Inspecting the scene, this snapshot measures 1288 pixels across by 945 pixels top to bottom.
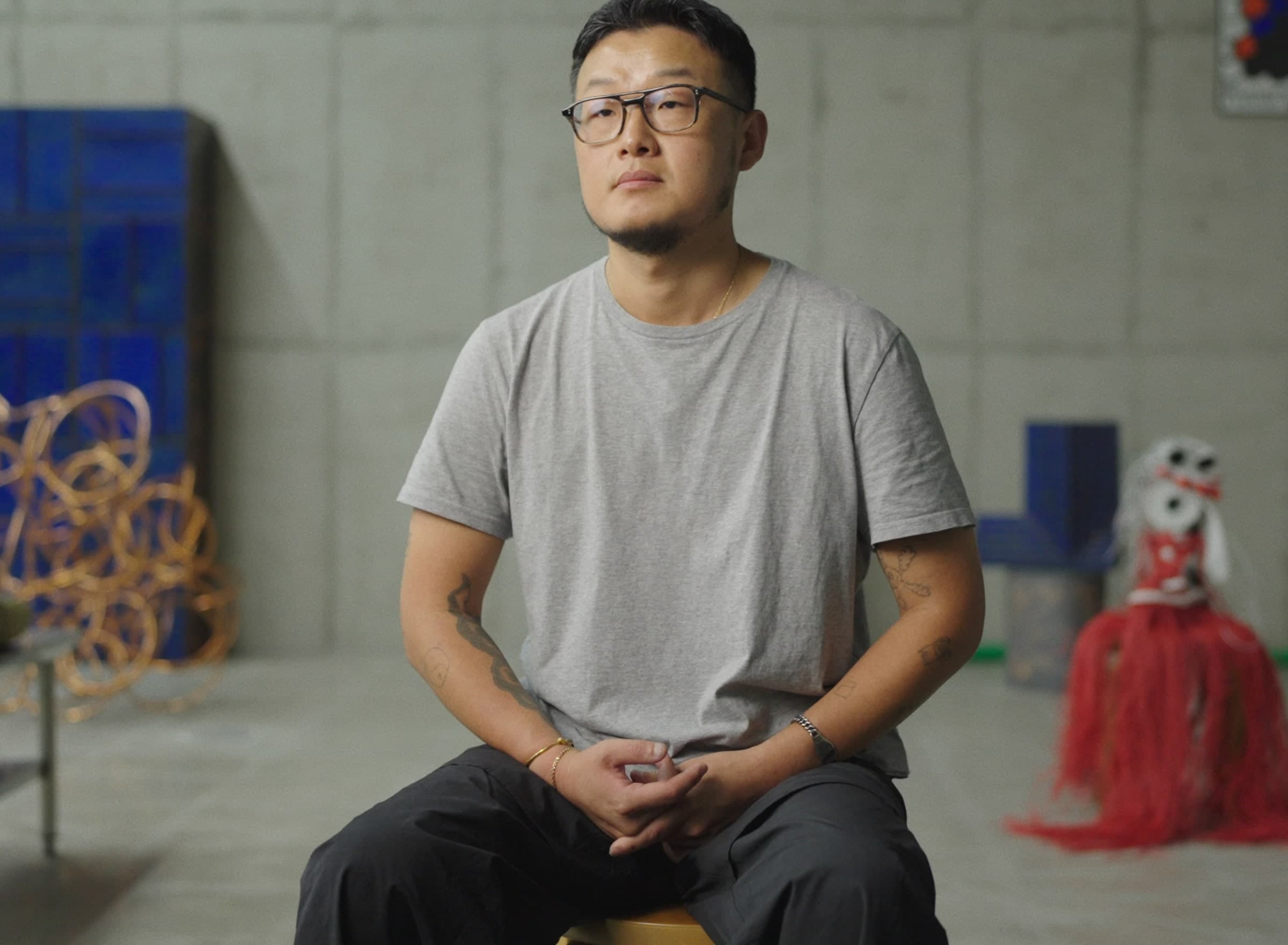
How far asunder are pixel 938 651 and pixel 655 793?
1.20 feet

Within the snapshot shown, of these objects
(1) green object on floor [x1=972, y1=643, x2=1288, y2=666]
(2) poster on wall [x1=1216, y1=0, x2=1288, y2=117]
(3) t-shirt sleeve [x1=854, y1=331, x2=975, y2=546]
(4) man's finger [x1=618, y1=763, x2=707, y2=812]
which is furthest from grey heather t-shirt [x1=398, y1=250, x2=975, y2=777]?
(2) poster on wall [x1=1216, y1=0, x2=1288, y2=117]

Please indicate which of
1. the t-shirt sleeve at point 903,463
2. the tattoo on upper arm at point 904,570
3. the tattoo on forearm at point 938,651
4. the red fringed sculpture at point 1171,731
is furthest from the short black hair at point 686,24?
the red fringed sculpture at point 1171,731

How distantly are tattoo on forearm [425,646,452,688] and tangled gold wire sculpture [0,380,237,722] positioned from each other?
2.95m

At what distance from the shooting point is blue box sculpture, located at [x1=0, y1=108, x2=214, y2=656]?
16.9 feet

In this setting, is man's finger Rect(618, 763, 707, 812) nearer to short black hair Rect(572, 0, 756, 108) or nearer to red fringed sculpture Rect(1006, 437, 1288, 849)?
short black hair Rect(572, 0, 756, 108)

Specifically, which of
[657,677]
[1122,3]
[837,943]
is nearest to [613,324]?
[657,677]

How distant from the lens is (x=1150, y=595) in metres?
3.23

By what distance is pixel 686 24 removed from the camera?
155cm

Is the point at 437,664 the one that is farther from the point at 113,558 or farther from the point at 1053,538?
the point at 113,558

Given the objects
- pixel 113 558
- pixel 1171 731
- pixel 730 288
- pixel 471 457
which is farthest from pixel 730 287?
pixel 113 558

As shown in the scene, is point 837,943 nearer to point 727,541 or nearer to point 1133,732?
point 727,541

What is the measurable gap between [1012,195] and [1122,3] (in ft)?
2.87

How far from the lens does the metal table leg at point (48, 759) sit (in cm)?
291

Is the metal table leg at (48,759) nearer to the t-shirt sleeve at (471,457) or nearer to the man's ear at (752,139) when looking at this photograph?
the t-shirt sleeve at (471,457)
